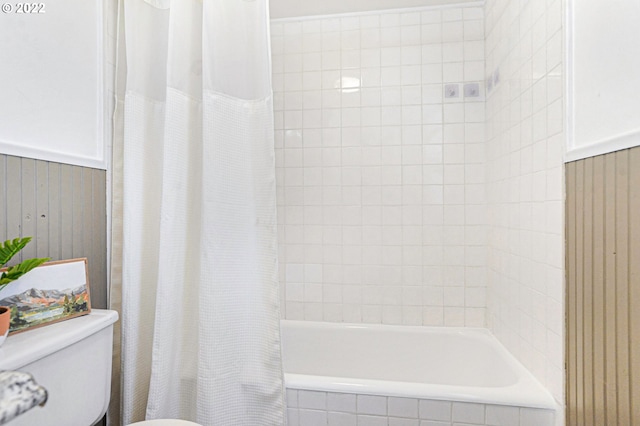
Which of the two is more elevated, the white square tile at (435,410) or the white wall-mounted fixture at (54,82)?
the white wall-mounted fixture at (54,82)

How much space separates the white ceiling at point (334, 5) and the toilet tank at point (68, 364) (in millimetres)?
1812

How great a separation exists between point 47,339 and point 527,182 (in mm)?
1639

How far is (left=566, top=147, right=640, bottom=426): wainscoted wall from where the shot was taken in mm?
825

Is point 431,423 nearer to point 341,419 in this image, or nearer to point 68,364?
point 341,419

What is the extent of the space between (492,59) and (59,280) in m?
2.06

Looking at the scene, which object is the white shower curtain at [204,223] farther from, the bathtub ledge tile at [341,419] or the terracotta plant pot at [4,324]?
the terracotta plant pot at [4,324]

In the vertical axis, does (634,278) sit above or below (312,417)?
above

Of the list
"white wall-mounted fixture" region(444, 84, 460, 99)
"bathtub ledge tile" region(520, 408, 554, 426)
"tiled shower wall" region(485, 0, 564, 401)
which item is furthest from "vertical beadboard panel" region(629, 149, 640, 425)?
"white wall-mounted fixture" region(444, 84, 460, 99)

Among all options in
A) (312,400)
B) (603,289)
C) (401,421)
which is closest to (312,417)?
→ (312,400)

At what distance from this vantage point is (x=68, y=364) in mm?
911

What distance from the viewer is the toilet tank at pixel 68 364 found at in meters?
0.81

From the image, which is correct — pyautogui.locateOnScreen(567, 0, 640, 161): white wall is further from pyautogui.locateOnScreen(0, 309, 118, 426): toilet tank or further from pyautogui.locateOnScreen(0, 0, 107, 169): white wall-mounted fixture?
pyautogui.locateOnScreen(0, 0, 107, 169): white wall-mounted fixture

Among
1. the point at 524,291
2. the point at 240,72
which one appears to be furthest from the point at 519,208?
the point at 240,72

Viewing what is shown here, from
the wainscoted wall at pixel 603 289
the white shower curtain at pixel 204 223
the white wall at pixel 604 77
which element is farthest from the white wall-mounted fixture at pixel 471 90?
the white shower curtain at pixel 204 223
